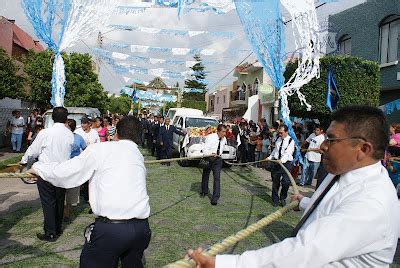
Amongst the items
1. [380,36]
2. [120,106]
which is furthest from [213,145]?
[120,106]

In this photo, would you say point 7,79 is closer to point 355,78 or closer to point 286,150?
point 286,150

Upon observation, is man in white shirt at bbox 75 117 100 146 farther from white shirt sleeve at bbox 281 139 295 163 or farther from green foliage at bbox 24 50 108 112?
green foliage at bbox 24 50 108 112

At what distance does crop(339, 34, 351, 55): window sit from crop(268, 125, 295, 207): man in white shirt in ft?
42.2

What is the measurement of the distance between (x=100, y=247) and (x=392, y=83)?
16.3 m

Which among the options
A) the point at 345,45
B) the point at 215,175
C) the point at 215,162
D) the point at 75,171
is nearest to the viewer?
the point at 75,171

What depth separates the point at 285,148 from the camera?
344 inches

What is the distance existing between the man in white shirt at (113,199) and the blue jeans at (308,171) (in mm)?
8696

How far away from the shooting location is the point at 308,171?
11469 mm

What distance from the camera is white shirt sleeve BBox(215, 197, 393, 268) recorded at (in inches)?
60.6

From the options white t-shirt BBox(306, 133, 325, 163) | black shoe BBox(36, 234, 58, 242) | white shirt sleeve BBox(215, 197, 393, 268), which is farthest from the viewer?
white t-shirt BBox(306, 133, 325, 163)

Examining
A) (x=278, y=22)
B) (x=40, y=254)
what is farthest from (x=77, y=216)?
(x=278, y=22)

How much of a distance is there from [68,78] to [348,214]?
28.4 metres

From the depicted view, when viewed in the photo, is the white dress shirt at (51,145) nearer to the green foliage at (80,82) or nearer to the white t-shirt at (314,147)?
the white t-shirt at (314,147)

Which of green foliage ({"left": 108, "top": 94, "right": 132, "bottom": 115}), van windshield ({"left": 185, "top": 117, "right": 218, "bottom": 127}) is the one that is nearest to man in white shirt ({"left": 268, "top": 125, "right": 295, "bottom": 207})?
van windshield ({"left": 185, "top": 117, "right": 218, "bottom": 127})
